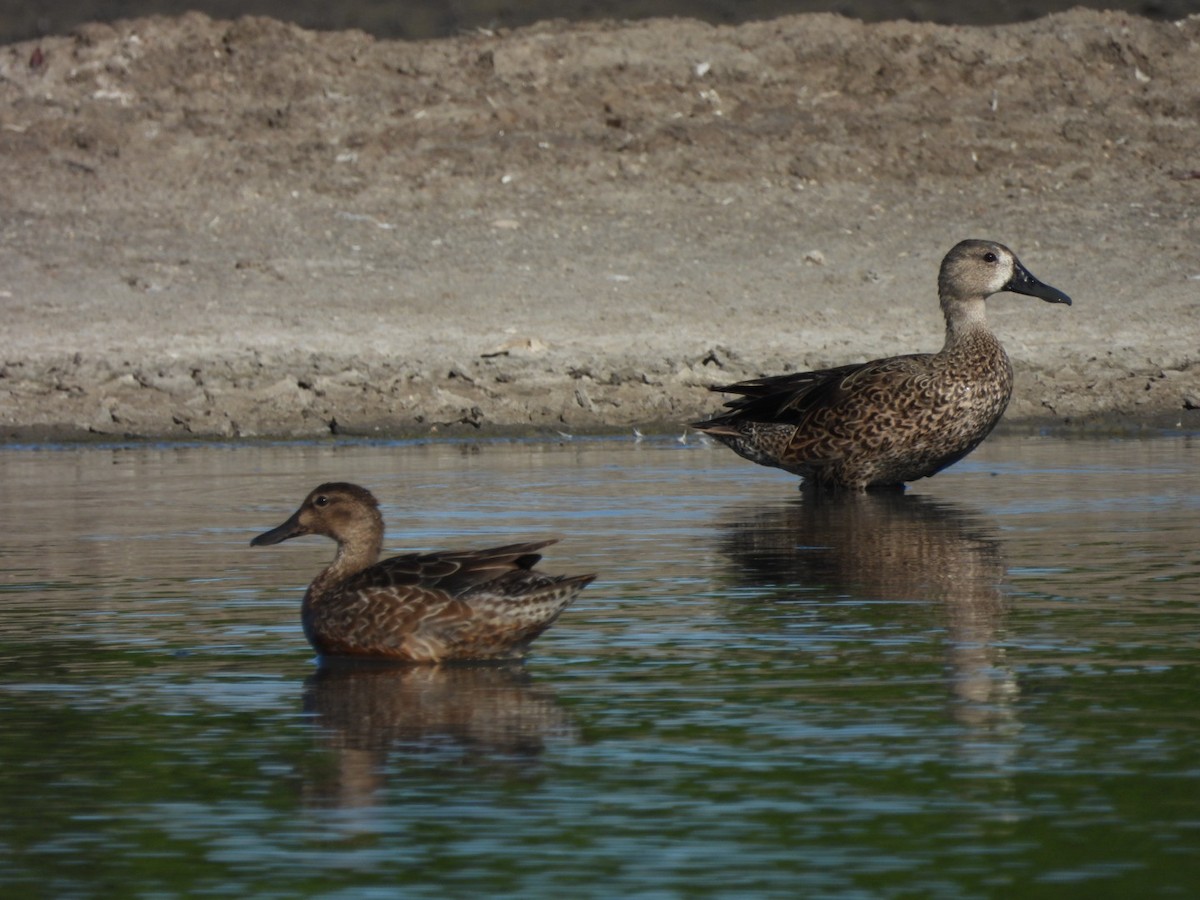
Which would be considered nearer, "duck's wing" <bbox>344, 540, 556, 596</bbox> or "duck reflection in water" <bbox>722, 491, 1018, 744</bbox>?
"duck reflection in water" <bbox>722, 491, 1018, 744</bbox>

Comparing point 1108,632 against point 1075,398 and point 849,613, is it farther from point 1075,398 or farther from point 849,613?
point 1075,398

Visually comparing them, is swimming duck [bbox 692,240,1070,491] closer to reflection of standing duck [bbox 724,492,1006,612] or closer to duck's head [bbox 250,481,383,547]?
reflection of standing duck [bbox 724,492,1006,612]

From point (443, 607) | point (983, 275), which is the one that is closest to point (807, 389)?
point (983, 275)

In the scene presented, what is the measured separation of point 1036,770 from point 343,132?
20.3 m

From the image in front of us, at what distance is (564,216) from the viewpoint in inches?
957

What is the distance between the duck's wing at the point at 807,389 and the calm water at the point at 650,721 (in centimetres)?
204

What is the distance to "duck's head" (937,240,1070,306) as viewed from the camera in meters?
15.3

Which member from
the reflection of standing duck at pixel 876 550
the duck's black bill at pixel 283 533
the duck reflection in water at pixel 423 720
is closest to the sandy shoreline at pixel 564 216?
the reflection of standing duck at pixel 876 550

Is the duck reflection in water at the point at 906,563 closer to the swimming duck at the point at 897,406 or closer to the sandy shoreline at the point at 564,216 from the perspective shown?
the swimming duck at the point at 897,406

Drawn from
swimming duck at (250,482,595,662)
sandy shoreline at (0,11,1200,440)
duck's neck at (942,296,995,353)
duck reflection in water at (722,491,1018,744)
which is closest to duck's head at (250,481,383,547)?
swimming duck at (250,482,595,662)

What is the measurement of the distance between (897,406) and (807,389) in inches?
30.8

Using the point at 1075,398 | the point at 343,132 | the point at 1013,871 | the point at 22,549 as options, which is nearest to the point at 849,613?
the point at 1013,871

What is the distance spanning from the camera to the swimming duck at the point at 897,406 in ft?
46.9

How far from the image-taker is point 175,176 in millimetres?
25219
